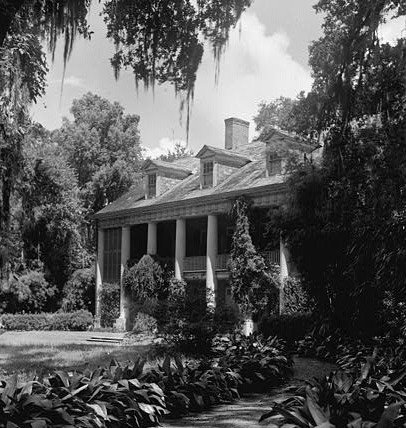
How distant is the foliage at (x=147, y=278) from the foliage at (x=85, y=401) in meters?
19.7

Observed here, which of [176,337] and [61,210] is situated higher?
[61,210]

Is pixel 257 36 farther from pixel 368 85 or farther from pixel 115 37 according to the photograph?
pixel 368 85

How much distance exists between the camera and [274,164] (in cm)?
2322

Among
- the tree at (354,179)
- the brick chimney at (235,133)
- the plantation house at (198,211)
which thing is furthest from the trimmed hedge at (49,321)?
the tree at (354,179)

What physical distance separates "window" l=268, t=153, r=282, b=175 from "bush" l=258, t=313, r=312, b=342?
8.04 meters

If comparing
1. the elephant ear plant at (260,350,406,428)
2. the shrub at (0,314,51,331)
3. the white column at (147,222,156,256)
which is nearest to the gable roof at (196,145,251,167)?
the white column at (147,222,156,256)

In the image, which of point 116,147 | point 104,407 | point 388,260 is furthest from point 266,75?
point 116,147

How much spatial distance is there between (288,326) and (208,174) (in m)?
11.8

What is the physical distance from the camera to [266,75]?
491 inches

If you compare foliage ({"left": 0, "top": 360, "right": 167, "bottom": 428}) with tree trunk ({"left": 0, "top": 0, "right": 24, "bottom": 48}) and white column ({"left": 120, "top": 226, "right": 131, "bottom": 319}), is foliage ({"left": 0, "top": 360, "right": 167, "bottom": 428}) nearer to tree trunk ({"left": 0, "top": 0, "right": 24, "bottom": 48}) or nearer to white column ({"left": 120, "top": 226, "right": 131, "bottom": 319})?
tree trunk ({"left": 0, "top": 0, "right": 24, "bottom": 48})

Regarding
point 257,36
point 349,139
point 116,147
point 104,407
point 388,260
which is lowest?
point 104,407

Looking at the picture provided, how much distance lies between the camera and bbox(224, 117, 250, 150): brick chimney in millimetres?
30470

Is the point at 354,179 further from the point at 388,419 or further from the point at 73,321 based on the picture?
the point at 73,321

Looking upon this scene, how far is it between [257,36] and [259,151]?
17.8 meters
